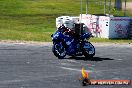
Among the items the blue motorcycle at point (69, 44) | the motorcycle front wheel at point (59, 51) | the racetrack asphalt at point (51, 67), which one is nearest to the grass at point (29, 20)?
the racetrack asphalt at point (51, 67)

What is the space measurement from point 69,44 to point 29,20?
86.6 ft

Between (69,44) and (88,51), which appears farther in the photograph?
(88,51)

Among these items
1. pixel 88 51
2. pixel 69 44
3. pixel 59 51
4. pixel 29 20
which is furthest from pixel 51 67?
pixel 29 20

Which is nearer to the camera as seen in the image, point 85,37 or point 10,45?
point 85,37

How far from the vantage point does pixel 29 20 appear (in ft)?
149

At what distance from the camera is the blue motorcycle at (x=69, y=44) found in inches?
760

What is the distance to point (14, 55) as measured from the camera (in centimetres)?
1980

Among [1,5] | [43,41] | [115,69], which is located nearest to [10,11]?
[1,5]

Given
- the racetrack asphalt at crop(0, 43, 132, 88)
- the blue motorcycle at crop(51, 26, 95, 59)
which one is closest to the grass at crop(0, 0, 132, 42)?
the racetrack asphalt at crop(0, 43, 132, 88)

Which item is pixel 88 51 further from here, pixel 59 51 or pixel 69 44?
pixel 59 51

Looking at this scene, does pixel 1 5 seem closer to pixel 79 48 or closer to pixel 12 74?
pixel 79 48

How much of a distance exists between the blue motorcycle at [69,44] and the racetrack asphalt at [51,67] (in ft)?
0.87

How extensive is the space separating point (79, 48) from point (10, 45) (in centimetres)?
585

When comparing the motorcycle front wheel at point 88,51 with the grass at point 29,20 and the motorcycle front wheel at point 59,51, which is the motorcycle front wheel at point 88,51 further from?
the grass at point 29,20
